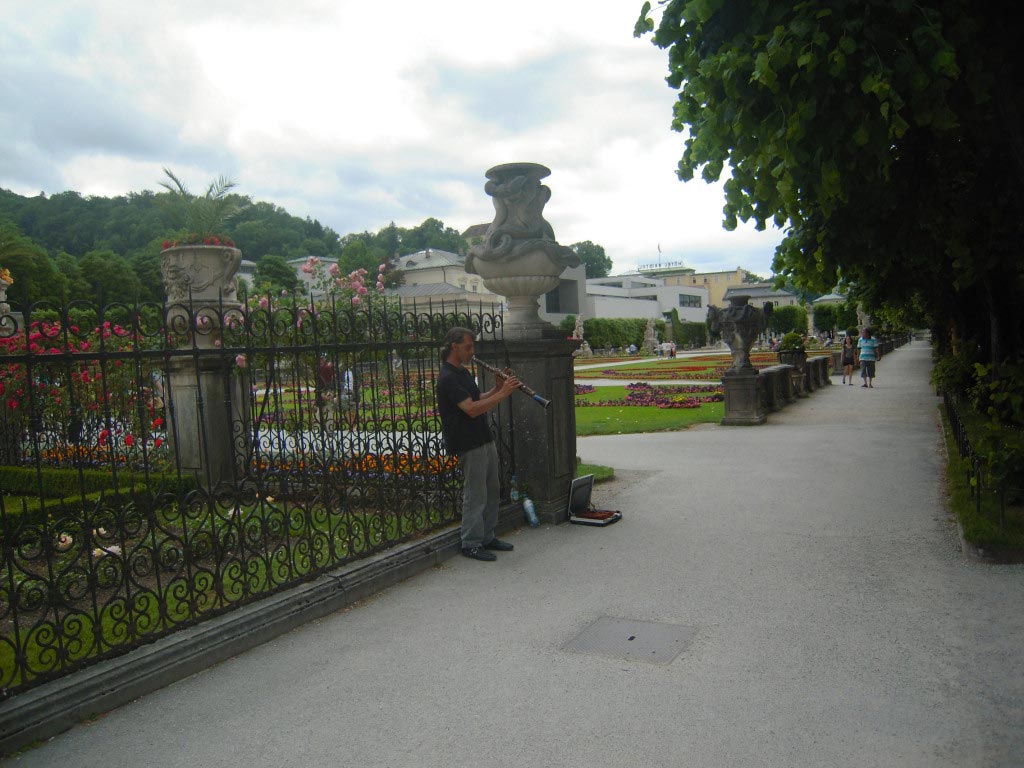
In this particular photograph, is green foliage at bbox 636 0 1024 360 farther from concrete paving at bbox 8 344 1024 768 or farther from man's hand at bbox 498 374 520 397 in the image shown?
concrete paving at bbox 8 344 1024 768

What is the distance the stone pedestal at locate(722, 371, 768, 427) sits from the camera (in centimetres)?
1453

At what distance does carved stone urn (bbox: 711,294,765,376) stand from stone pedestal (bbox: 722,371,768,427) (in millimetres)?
307

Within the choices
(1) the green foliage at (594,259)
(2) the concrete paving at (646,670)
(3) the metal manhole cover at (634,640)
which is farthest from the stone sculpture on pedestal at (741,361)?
(1) the green foliage at (594,259)

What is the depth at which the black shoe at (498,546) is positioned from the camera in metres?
6.29

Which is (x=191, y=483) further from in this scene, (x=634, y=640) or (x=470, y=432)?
(x=634, y=640)

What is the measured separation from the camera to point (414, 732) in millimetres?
3400

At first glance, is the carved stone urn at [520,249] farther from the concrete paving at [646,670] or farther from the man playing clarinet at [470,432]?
the concrete paving at [646,670]

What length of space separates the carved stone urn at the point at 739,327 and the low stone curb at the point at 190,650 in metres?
10.9

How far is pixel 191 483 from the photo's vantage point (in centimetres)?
834

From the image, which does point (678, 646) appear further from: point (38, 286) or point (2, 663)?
point (38, 286)

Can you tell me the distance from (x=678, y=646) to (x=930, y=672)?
124 centimetres

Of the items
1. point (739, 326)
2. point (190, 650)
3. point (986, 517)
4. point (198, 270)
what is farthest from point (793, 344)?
point (190, 650)

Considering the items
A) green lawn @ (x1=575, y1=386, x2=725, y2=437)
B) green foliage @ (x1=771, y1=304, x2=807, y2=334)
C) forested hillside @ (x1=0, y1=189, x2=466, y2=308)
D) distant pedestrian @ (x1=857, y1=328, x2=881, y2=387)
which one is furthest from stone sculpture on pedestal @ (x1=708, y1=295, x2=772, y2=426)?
green foliage @ (x1=771, y1=304, x2=807, y2=334)

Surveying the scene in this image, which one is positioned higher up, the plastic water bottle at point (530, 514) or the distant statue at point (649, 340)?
the distant statue at point (649, 340)
